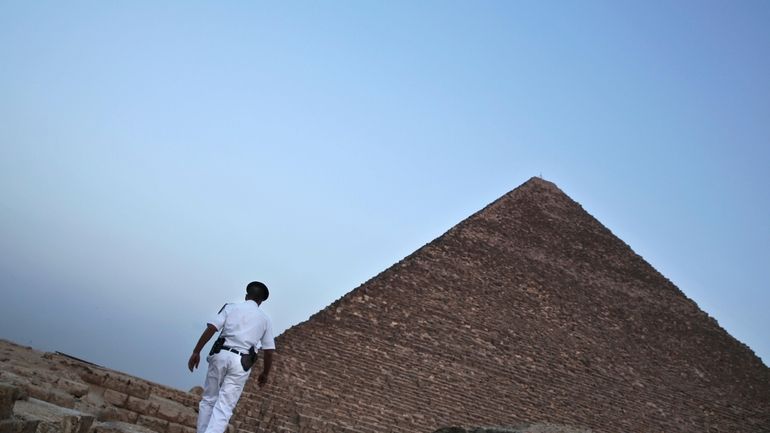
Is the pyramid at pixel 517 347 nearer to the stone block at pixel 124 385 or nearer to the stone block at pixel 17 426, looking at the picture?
the stone block at pixel 124 385

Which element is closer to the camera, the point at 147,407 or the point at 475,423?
the point at 147,407

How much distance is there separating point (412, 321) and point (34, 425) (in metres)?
10.1

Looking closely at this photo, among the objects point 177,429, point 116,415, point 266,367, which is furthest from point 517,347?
point 266,367

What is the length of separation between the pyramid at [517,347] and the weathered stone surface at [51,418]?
19.3ft

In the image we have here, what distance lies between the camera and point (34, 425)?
93.9 inches

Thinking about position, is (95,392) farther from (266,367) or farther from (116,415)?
(266,367)

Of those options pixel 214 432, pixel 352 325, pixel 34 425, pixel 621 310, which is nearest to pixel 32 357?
pixel 214 432

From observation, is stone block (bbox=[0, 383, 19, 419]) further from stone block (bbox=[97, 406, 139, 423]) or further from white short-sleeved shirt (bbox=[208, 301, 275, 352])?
stone block (bbox=[97, 406, 139, 423])

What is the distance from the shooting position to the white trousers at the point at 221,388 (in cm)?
381

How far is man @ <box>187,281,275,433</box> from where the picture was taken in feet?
12.6

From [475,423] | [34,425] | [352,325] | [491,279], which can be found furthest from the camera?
[491,279]

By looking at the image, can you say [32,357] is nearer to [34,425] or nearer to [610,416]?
[34,425]

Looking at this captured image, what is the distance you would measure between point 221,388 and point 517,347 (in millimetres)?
9809

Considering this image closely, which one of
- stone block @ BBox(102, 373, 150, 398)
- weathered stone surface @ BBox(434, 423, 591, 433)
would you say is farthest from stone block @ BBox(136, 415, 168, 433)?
weathered stone surface @ BBox(434, 423, 591, 433)
